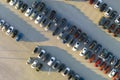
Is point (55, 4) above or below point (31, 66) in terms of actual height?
above

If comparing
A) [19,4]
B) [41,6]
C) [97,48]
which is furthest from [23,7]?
[97,48]

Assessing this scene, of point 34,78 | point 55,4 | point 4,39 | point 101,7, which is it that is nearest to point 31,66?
point 34,78

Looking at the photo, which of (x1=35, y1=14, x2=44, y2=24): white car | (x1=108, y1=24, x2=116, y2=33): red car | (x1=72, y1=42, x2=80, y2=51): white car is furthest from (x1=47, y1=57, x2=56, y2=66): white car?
(x1=108, y1=24, x2=116, y2=33): red car

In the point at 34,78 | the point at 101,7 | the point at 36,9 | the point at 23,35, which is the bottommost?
the point at 34,78

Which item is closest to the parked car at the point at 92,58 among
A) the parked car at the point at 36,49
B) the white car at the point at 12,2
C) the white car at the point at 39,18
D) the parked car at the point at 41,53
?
the parked car at the point at 41,53

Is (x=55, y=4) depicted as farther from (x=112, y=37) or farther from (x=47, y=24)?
(x=112, y=37)

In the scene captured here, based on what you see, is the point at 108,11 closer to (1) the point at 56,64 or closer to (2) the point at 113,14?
(2) the point at 113,14
